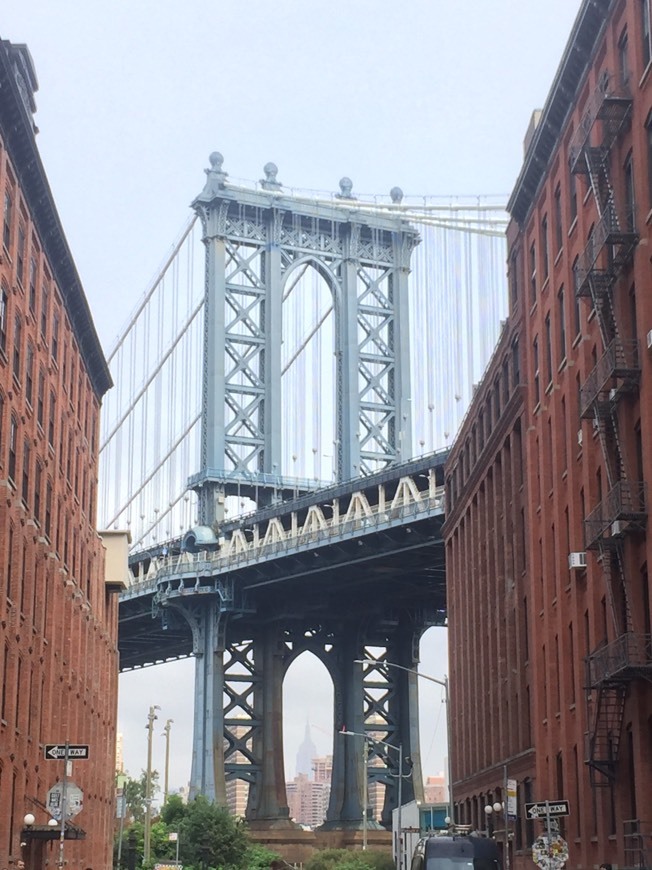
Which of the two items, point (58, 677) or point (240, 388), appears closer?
point (58, 677)

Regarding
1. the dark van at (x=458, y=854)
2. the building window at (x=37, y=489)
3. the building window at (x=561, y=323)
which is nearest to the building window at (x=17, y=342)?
the building window at (x=37, y=489)

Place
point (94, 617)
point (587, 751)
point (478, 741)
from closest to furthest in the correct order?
point (587, 751) → point (478, 741) → point (94, 617)

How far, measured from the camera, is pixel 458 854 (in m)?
47.4

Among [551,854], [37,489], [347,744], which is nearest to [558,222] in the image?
[37,489]

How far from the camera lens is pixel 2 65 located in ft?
163

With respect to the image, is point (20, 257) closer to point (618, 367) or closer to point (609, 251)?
point (609, 251)

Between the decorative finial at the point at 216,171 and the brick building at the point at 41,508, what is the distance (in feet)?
141

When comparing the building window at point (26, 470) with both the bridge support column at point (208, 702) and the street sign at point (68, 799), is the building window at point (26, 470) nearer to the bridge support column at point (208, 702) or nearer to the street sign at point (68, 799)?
the street sign at point (68, 799)

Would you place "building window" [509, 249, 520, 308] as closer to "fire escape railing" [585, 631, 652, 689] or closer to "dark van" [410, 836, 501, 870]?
"dark van" [410, 836, 501, 870]

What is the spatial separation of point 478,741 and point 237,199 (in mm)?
60020

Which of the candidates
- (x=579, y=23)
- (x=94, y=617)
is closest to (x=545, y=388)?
(x=579, y=23)

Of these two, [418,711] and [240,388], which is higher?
[240,388]

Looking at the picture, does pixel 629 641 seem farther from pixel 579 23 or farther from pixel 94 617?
pixel 94 617

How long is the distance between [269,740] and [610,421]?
85.0 m
